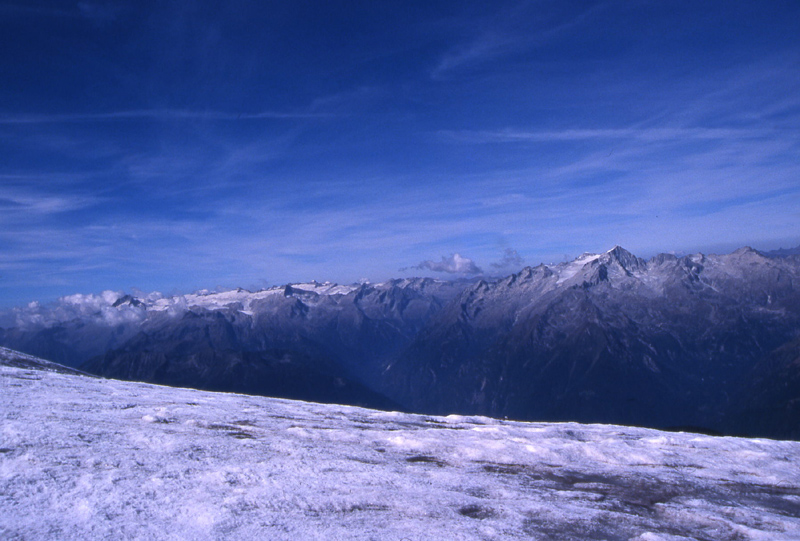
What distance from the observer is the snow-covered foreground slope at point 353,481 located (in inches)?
460

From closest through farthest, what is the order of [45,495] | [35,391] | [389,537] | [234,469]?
[389,537] → [45,495] → [234,469] → [35,391]

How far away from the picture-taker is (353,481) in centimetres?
1553

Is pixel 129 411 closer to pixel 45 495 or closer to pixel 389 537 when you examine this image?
pixel 45 495

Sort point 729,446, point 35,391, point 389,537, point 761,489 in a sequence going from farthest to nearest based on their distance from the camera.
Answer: point 35,391 → point 729,446 → point 761,489 → point 389,537

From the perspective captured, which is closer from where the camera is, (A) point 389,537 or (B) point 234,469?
(A) point 389,537

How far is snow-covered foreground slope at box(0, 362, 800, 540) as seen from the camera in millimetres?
11672

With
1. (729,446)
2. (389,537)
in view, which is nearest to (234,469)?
(389,537)

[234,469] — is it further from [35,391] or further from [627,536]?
[35,391]

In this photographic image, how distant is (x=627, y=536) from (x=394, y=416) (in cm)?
2309

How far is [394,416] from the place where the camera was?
34.2 m

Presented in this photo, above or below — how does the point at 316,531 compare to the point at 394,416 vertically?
above

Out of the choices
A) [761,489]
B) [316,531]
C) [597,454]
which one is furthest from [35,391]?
[761,489]

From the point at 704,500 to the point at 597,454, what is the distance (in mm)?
5599

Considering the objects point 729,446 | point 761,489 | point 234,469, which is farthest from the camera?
point 729,446
